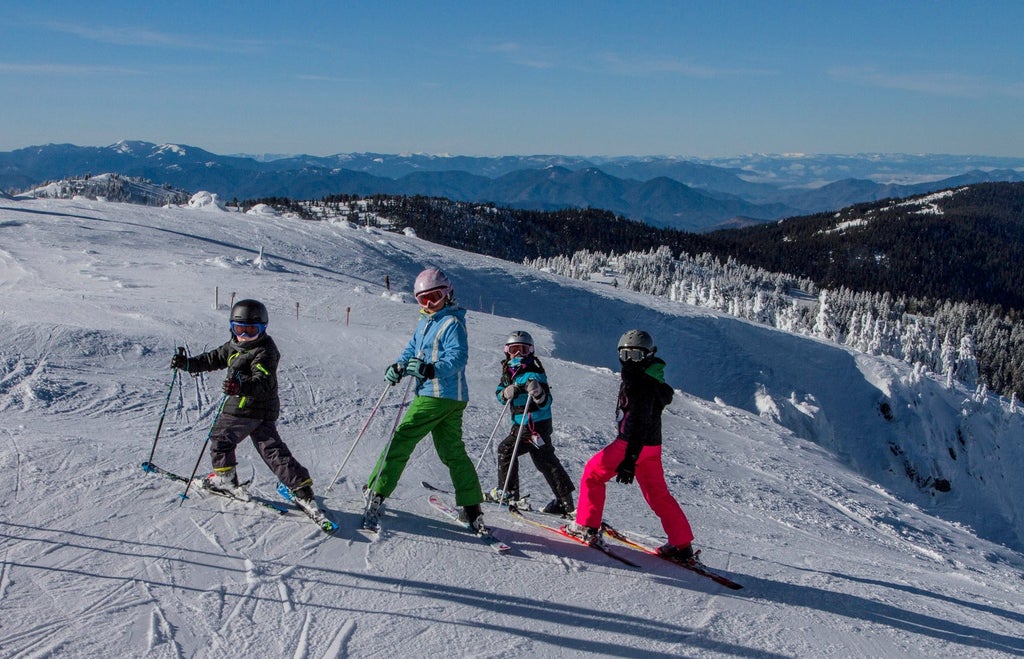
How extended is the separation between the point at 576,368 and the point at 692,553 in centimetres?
1271

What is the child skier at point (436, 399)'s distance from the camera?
568cm

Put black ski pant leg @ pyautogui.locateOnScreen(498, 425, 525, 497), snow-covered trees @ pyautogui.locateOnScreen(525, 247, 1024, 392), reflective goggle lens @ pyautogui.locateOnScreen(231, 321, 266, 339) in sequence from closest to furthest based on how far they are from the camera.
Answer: reflective goggle lens @ pyautogui.locateOnScreen(231, 321, 266, 339) → black ski pant leg @ pyautogui.locateOnScreen(498, 425, 525, 497) → snow-covered trees @ pyautogui.locateOnScreen(525, 247, 1024, 392)

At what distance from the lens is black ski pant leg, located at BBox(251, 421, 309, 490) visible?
5832 mm

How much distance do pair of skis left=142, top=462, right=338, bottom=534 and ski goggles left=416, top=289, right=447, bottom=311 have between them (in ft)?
6.77

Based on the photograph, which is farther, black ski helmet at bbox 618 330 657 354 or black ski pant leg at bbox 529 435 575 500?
black ski pant leg at bbox 529 435 575 500

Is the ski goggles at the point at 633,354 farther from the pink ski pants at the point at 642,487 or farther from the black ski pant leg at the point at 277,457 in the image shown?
the black ski pant leg at the point at 277,457

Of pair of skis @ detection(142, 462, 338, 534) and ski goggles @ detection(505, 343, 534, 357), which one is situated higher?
ski goggles @ detection(505, 343, 534, 357)

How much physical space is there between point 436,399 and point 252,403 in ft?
5.34

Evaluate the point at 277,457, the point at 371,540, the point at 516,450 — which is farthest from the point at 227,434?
the point at 516,450

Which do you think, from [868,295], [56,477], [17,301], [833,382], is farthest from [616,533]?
[868,295]

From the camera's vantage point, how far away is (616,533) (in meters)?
6.61

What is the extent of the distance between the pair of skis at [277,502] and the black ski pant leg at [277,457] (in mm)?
200

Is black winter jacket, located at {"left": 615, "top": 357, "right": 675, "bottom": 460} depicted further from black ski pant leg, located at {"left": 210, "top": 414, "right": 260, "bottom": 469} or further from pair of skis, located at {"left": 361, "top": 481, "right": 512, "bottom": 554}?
black ski pant leg, located at {"left": 210, "top": 414, "right": 260, "bottom": 469}

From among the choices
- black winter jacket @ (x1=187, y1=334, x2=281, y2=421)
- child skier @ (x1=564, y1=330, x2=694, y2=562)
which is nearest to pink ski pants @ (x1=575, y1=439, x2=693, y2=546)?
child skier @ (x1=564, y1=330, x2=694, y2=562)
